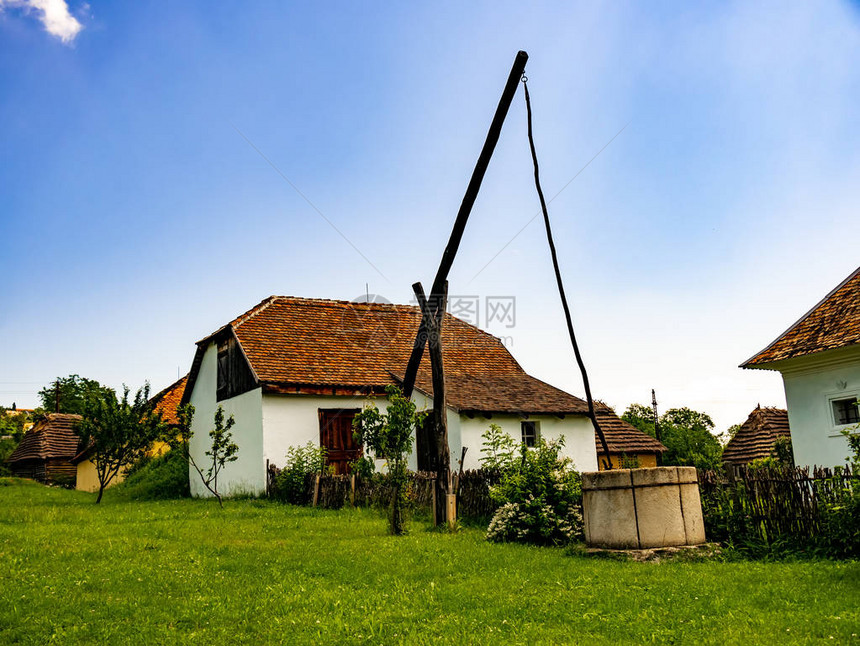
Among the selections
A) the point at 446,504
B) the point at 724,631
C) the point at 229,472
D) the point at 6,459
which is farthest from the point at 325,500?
the point at 6,459

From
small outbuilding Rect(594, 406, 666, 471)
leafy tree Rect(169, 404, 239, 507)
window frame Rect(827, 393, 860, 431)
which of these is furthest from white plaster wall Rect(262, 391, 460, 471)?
small outbuilding Rect(594, 406, 666, 471)

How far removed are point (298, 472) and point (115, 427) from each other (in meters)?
5.26

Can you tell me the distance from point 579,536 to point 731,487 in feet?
7.84

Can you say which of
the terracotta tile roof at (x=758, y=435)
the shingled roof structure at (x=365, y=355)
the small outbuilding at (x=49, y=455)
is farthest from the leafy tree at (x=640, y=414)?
the small outbuilding at (x=49, y=455)

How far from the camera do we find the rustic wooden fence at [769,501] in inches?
389

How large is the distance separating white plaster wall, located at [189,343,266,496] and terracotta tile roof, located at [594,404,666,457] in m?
13.5

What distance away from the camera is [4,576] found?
7.98 metres

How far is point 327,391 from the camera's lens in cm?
2084

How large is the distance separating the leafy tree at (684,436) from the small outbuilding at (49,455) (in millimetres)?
33086

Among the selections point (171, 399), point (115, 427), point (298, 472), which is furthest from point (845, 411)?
point (171, 399)

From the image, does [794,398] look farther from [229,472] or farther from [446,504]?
[229,472]

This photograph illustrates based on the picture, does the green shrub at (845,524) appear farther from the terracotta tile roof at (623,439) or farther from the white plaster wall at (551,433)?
the terracotta tile roof at (623,439)

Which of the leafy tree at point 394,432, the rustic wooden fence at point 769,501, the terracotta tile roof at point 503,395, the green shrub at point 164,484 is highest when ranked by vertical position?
the terracotta tile roof at point 503,395

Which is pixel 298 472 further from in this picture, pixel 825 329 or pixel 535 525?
pixel 825 329
